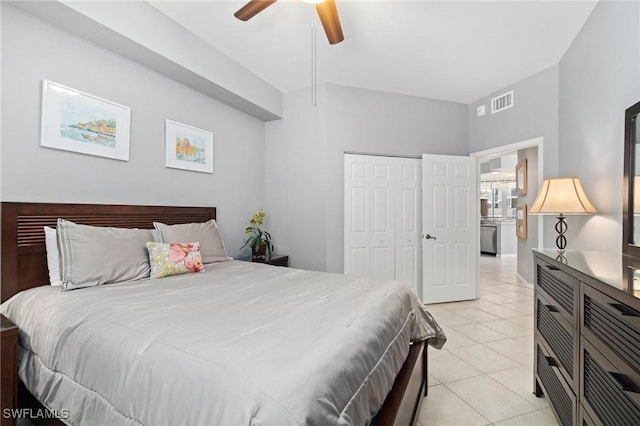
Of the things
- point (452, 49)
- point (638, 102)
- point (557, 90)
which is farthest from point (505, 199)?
point (638, 102)

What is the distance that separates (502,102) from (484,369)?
3.35 meters

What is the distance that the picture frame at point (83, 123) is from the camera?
6.97ft

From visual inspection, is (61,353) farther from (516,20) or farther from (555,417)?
(516,20)

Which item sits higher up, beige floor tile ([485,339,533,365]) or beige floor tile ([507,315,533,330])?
beige floor tile ([507,315,533,330])

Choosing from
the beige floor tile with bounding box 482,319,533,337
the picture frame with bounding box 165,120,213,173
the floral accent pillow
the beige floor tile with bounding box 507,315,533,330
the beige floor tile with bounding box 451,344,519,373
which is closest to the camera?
the floral accent pillow

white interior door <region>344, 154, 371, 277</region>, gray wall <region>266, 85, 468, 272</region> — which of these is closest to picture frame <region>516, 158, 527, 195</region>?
gray wall <region>266, 85, 468, 272</region>

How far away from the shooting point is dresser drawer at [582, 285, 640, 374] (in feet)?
3.21

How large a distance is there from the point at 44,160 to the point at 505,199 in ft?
35.6

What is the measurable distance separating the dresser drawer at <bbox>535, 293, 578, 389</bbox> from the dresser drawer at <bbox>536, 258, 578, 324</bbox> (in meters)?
0.05

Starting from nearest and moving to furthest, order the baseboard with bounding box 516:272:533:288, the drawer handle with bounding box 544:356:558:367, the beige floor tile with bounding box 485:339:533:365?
1. the drawer handle with bounding box 544:356:558:367
2. the beige floor tile with bounding box 485:339:533:365
3. the baseboard with bounding box 516:272:533:288

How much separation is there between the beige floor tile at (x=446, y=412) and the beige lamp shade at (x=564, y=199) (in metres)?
1.60

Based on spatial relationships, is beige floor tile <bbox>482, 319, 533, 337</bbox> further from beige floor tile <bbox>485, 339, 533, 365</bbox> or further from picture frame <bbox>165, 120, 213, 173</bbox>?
picture frame <bbox>165, 120, 213, 173</bbox>

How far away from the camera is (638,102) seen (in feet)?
5.99

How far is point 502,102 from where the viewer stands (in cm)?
410
